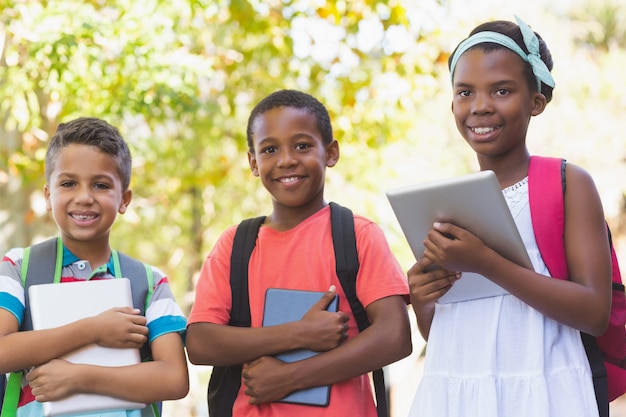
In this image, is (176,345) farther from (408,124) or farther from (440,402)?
(408,124)

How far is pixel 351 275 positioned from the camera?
97.7 inches

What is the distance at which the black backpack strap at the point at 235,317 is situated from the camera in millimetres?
2498

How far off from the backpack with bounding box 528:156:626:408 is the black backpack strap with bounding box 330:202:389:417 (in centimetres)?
56

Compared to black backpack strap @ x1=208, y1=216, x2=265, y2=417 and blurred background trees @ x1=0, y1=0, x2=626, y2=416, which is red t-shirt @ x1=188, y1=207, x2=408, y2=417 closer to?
black backpack strap @ x1=208, y1=216, x2=265, y2=417

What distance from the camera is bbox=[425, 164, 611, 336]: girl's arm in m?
2.10

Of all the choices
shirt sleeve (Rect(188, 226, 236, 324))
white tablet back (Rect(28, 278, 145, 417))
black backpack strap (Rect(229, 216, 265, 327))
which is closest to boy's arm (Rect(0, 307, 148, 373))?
white tablet back (Rect(28, 278, 145, 417))

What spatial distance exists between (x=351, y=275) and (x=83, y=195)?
0.85 meters

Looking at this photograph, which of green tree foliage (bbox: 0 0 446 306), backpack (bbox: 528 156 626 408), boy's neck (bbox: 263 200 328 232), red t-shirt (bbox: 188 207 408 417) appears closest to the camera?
backpack (bbox: 528 156 626 408)

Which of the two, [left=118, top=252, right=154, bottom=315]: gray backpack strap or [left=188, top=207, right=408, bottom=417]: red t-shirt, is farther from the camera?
[left=118, top=252, right=154, bottom=315]: gray backpack strap

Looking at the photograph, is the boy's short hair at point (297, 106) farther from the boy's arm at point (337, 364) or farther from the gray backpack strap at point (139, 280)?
the boy's arm at point (337, 364)

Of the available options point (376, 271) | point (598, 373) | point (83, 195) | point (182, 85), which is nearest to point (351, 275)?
point (376, 271)

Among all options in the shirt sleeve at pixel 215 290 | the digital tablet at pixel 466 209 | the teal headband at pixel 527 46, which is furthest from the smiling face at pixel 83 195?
the teal headband at pixel 527 46

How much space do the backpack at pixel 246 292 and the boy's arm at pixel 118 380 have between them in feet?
0.44

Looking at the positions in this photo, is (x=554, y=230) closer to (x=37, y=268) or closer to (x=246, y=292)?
(x=246, y=292)
